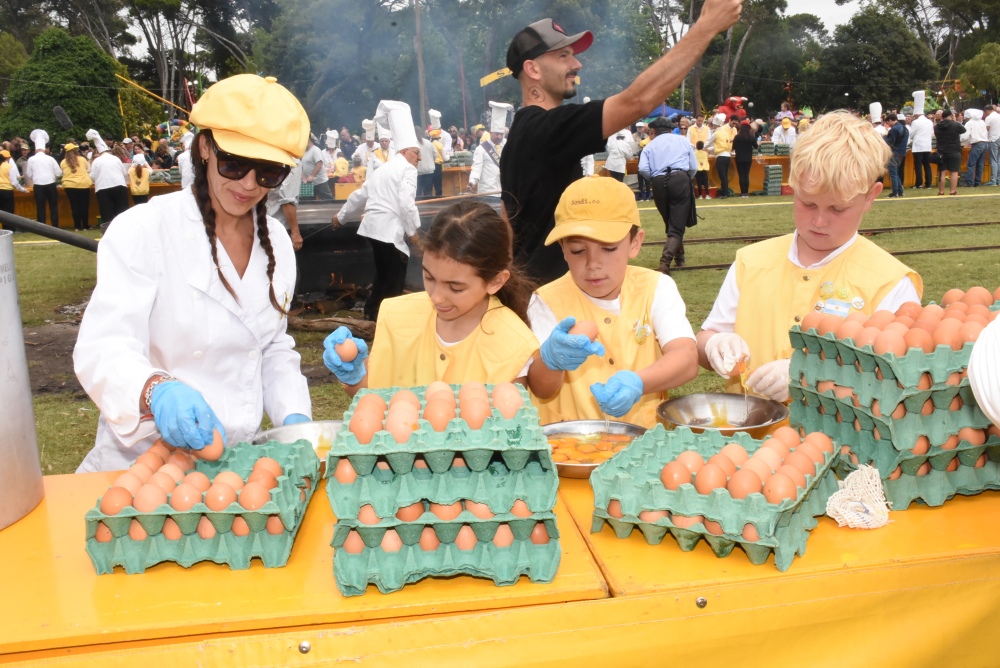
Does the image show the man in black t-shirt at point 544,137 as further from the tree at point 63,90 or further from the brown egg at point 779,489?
the tree at point 63,90

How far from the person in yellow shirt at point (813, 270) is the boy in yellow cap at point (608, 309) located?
17 cm

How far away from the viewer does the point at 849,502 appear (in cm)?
195

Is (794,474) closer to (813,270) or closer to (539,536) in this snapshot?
(539,536)

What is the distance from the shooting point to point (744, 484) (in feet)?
5.93

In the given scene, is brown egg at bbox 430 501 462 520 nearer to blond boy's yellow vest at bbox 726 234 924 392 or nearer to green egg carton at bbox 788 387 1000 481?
green egg carton at bbox 788 387 1000 481

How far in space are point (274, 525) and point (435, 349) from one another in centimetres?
130

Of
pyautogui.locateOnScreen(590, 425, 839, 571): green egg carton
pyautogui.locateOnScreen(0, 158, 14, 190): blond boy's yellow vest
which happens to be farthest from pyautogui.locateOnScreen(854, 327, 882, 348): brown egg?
pyautogui.locateOnScreen(0, 158, 14, 190): blond boy's yellow vest

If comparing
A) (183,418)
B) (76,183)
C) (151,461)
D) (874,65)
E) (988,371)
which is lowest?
(151,461)

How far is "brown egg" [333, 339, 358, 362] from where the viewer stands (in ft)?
8.11

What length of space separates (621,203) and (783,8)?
70.7 m

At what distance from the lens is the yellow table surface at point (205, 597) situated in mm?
1588

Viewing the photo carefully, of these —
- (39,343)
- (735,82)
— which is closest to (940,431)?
(39,343)

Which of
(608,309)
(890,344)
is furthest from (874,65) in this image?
(890,344)

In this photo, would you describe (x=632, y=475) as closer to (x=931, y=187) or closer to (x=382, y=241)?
(x=382, y=241)
